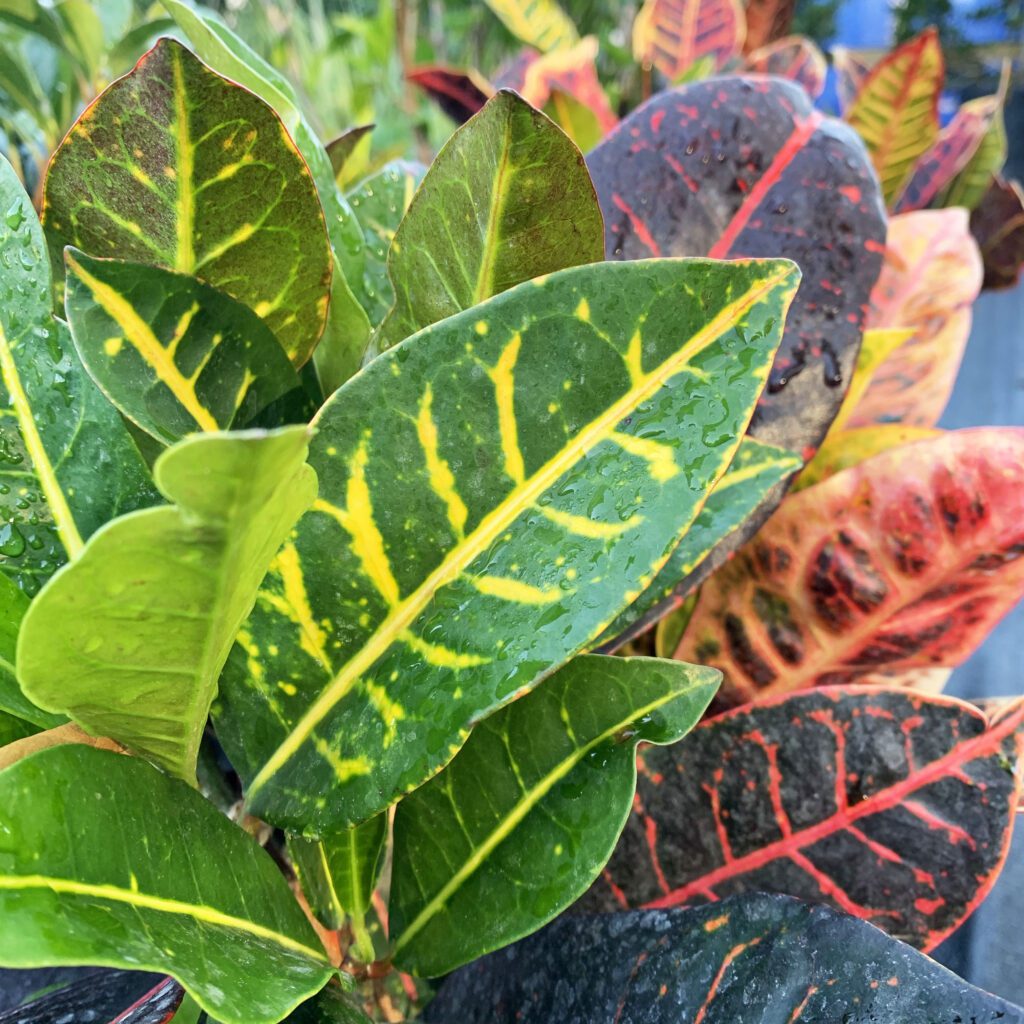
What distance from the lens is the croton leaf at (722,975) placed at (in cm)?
30

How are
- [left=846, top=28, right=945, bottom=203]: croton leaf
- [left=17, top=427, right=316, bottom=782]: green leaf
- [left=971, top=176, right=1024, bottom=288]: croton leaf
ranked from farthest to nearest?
1. [left=971, top=176, right=1024, bottom=288]: croton leaf
2. [left=846, top=28, right=945, bottom=203]: croton leaf
3. [left=17, top=427, right=316, bottom=782]: green leaf

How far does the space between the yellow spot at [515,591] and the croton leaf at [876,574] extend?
26 centimetres

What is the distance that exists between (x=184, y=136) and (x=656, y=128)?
0.27m

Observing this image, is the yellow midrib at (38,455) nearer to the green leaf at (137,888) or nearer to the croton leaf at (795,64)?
the green leaf at (137,888)

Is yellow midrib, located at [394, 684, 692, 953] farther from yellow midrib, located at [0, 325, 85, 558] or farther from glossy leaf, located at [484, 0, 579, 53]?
glossy leaf, located at [484, 0, 579, 53]

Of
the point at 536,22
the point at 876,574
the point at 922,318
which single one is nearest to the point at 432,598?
the point at 876,574

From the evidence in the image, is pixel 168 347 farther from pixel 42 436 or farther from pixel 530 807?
pixel 530 807

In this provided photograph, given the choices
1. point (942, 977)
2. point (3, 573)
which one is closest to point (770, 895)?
point (942, 977)

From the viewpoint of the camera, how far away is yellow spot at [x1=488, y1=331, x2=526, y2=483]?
29cm

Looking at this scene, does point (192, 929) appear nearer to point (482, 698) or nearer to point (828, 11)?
point (482, 698)

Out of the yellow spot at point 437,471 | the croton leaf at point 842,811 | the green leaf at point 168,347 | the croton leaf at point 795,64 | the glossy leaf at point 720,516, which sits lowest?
the croton leaf at point 842,811

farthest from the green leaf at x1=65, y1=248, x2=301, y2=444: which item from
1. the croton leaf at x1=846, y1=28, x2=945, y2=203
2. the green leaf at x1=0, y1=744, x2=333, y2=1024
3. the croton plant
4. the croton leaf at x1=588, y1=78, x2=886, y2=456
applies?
the croton leaf at x1=846, y1=28, x2=945, y2=203

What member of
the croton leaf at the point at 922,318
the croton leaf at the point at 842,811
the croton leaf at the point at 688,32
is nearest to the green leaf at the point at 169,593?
the croton leaf at the point at 842,811

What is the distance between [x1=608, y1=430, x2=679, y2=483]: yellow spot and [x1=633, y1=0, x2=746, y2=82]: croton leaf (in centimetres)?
101
